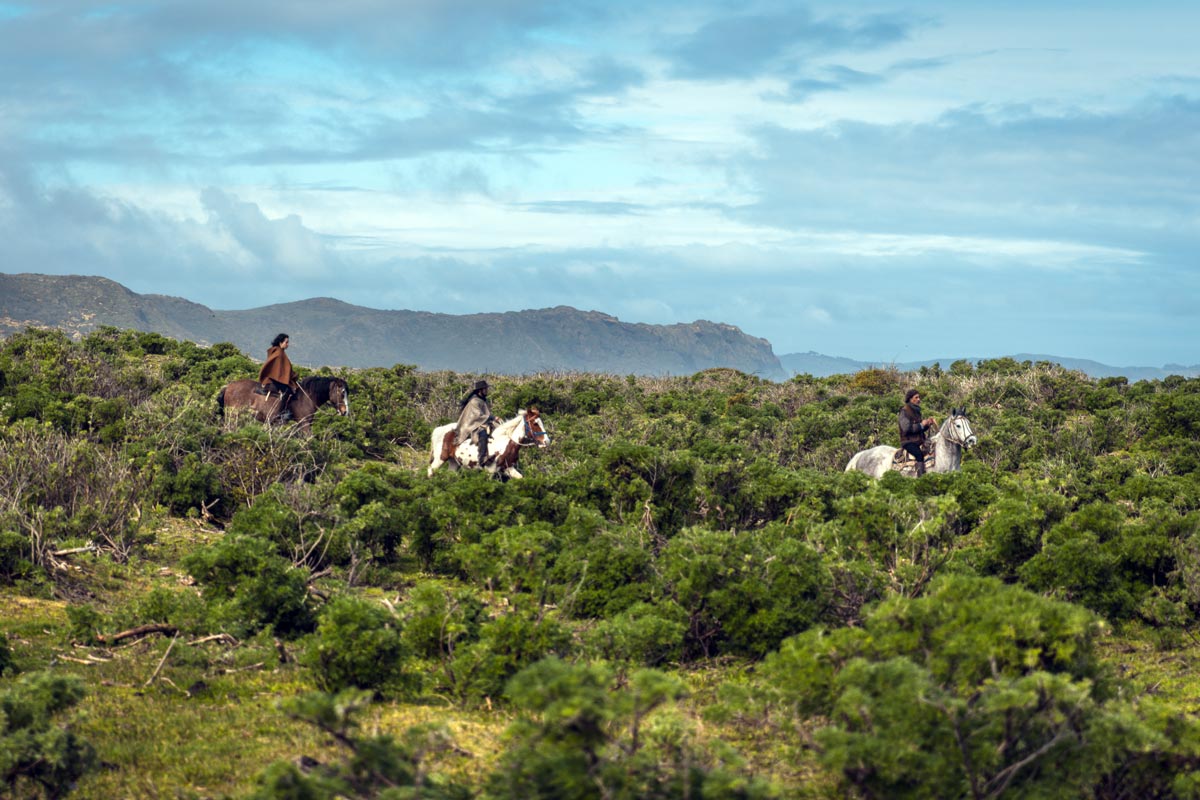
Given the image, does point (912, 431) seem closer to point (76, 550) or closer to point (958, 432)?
point (958, 432)

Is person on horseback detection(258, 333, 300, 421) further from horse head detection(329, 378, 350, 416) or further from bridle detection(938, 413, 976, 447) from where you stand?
bridle detection(938, 413, 976, 447)

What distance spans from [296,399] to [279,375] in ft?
1.86

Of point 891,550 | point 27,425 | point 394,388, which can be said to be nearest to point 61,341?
point 394,388

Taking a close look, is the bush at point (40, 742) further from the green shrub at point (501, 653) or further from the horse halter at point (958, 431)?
the horse halter at point (958, 431)

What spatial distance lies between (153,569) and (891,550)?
7.84 meters

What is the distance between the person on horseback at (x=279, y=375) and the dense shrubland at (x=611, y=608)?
905 millimetres

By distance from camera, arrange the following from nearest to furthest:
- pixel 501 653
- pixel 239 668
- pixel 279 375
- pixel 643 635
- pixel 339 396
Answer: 1. pixel 501 653
2. pixel 643 635
3. pixel 239 668
4. pixel 279 375
5. pixel 339 396

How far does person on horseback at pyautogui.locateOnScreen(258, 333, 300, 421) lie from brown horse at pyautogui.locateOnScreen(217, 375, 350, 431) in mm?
94

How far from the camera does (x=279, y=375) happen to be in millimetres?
21391

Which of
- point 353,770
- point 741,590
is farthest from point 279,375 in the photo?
point 353,770

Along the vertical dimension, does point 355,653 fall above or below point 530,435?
below

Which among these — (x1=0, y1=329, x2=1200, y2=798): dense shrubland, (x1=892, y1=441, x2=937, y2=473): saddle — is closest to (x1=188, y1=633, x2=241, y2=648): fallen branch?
(x1=0, y1=329, x2=1200, y2=798): dense shrubland

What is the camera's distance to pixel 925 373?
42.1 meters

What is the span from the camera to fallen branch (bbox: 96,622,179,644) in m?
9.23
